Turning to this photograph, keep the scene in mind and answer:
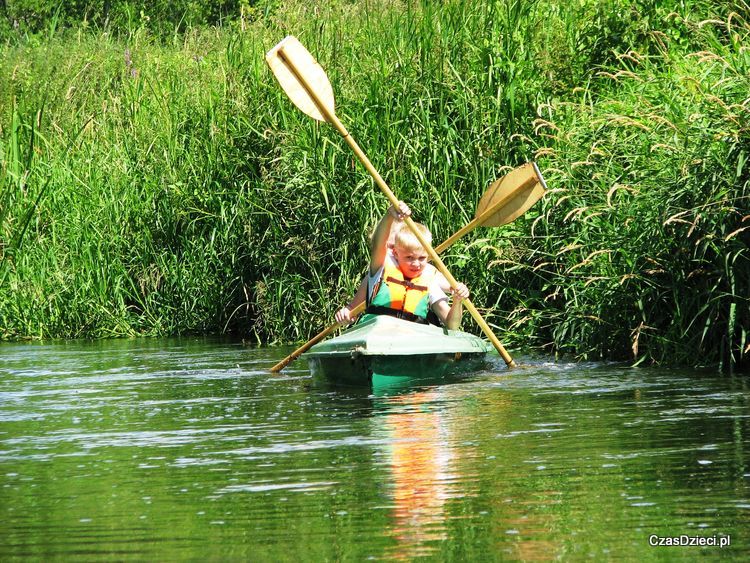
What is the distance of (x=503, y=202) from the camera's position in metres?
8.00

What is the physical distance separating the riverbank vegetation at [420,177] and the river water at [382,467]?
66 centimetres

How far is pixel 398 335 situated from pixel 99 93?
24.2 ft

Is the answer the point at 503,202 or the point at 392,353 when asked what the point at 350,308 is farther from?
the point at 392,353

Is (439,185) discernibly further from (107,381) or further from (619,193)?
(107,381)

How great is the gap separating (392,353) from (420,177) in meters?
2.27

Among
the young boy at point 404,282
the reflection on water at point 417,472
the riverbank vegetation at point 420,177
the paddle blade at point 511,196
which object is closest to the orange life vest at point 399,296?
the young boy at point 404,282

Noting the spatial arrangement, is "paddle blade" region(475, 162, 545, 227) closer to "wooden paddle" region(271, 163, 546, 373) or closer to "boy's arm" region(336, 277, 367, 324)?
"wooden paddle" region(271, 163, 546, 373)

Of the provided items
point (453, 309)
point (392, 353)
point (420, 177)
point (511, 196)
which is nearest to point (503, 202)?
point (511, 196)

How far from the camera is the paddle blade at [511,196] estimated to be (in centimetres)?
785

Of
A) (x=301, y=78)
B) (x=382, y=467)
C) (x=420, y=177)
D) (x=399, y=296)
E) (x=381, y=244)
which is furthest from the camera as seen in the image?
(x=420, y=177)

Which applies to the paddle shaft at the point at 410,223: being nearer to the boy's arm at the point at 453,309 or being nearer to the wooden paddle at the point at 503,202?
the boy's arm at the point at 453,309

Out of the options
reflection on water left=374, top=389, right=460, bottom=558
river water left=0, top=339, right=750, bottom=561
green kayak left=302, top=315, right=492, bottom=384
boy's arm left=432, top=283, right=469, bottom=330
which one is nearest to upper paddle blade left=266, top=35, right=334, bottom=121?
boy's arm left=432, top=283, right=469, bottom=330

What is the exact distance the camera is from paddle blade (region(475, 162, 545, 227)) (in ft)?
25.8

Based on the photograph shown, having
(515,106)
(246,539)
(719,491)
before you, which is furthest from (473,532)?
(515,106)
